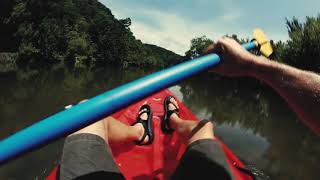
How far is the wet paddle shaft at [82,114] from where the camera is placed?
1.17 meters

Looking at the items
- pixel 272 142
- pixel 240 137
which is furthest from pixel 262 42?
pixel 272 142

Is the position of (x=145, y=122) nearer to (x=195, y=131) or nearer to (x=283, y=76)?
(x=195, y=131)

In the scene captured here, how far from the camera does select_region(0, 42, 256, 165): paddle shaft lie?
117 cm

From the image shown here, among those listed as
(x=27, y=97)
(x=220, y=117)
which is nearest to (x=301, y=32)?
(x=220, y=117)

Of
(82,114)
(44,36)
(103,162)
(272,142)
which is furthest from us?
(44,36)

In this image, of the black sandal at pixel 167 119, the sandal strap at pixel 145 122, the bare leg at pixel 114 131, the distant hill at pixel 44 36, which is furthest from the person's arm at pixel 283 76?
the distant hill at pixel 44 36

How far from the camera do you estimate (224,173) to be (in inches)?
78.3

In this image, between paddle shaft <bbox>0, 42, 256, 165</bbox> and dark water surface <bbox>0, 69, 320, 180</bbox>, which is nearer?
paddle shaft <bbox>0, 42, 256, 165</bbox>

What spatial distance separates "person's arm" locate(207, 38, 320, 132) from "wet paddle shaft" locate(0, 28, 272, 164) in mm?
231

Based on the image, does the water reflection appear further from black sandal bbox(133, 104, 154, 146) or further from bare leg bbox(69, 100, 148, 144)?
bare leg bbox(69, 100, 148, 144)

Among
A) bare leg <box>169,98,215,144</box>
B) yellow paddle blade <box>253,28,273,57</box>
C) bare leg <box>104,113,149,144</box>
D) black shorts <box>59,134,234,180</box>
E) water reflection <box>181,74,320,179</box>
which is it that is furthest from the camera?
water reflection <box>181,74,320,179</box>

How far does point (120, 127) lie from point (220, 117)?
191 inches

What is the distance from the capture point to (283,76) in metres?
1.33

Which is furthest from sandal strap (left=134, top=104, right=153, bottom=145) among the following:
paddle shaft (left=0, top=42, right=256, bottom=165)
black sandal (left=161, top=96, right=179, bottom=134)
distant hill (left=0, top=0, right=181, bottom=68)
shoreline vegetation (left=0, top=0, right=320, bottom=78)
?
distant hill (left=0, top=0, right=181, bottom=68)
